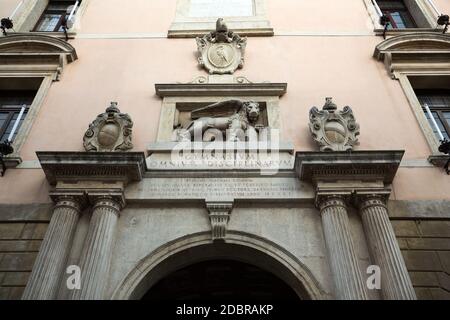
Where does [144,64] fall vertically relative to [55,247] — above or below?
above

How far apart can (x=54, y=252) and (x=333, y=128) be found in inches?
215

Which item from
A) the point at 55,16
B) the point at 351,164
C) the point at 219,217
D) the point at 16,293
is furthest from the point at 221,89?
the point at 55,16

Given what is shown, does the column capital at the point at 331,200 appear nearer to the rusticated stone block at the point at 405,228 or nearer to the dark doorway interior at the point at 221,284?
the rusticated stone block at the point at 405,228

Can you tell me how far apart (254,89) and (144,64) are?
296 centimetres

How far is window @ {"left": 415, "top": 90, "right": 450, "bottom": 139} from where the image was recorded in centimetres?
927

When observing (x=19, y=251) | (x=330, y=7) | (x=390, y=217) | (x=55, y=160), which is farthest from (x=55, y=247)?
(x=330, y=7)

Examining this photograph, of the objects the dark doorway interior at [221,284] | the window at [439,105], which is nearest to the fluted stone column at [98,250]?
the dark doorway interior at [221,284]

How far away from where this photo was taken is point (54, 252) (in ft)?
21.8

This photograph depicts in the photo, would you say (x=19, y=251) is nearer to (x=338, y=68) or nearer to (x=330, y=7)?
(x=338, y=68)

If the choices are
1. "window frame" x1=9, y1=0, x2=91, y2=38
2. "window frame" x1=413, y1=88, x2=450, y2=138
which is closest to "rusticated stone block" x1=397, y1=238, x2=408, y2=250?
"window frame" x1=413, y1=88, x2=450, y2=138

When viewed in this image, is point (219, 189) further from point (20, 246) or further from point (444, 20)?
point (444, 20)

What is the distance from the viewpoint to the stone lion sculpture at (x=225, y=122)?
8578 mm

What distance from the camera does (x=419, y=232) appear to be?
23.6ft

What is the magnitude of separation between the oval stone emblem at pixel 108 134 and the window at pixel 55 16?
215 inches
